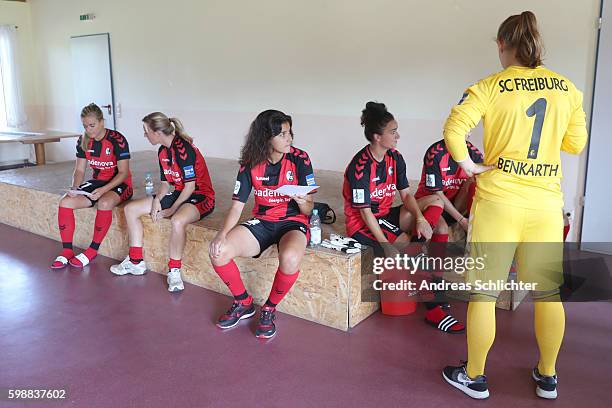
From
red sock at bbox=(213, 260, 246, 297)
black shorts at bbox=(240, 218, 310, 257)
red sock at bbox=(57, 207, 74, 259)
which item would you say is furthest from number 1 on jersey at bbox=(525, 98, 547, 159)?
red sock at bbox=(57, 207, 74, 259)

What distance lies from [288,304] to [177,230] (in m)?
0.86

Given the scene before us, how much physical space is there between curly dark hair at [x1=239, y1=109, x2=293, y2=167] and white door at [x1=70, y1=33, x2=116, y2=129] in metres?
5.69

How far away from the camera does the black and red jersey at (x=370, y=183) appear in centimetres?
280

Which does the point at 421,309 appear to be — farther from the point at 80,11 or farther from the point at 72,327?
the point at 80,11

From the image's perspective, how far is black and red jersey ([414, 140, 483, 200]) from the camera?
119 inches

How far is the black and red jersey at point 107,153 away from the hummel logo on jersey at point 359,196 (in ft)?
6.12

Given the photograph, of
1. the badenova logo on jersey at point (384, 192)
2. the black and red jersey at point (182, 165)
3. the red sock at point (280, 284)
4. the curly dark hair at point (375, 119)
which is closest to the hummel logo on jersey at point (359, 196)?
the badenova logo on jersey at point (384, 192)

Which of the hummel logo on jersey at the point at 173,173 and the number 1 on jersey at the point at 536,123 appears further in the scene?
the hummel logo on jersey at the point at 173,173

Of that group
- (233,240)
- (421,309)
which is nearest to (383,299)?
(421,309)

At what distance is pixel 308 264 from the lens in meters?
2.83

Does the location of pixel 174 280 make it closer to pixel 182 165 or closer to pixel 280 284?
pixel 182 165

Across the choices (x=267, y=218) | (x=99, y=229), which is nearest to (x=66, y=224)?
(x=99, y=229)

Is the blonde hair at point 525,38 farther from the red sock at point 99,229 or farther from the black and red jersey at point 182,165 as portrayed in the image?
the red sock at point 99,229

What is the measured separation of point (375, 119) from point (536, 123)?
3.20ft
